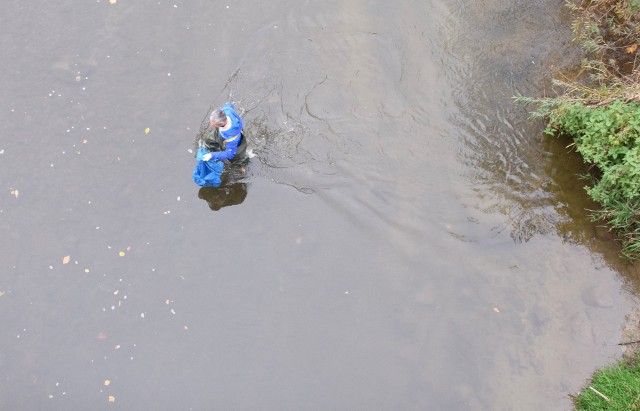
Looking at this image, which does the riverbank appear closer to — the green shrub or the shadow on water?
the green shrub

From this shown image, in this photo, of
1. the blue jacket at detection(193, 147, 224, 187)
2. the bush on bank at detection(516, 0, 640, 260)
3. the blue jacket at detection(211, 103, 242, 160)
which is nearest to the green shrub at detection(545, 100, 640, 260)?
the bush on bank at detection(516, 0, 640, 260)

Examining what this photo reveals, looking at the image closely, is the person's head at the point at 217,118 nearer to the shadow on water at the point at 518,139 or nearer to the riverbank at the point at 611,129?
the shadow on water at the point at 518,139

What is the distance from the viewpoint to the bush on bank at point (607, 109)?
5809 millimetres

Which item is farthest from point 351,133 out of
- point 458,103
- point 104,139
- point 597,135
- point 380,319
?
point 104,139

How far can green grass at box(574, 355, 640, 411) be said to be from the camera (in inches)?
219

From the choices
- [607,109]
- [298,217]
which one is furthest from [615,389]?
[298,217]

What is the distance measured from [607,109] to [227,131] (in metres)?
4.52

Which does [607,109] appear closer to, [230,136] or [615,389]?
[615,389]

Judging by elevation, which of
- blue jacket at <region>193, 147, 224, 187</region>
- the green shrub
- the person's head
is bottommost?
blue jacket at <region>193, 147, 224, 187</region>

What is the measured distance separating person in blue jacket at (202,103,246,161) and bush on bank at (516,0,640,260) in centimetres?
380

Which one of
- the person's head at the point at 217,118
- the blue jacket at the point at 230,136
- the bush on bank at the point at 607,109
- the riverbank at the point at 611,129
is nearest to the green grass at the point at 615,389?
the riverbank at the point at 611,129

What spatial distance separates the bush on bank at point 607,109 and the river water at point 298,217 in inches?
10.9

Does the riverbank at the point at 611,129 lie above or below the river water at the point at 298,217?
above

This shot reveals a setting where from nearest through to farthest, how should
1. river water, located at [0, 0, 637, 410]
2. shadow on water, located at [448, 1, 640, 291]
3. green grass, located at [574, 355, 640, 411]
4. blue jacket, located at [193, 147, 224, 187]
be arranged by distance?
green grass, located at [574, 355, 640, 411] → river water, located at [0, 0, 637, 410] → blue jacket, located at [193, 147, 224, 187] → shadow on water, located at [448, 1, 640, 291]
